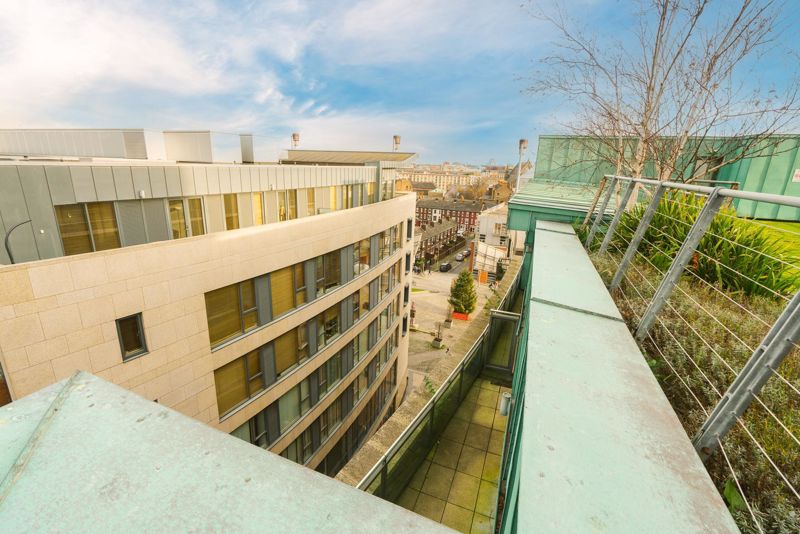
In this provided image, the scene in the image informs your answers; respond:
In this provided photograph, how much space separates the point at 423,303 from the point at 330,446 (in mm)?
28699

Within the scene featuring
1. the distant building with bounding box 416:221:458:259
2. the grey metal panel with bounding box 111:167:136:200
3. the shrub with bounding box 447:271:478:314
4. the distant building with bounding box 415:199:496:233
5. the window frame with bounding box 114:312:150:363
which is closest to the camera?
the grey metal panel with bounding box 111:167:136:200

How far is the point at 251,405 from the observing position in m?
11.2

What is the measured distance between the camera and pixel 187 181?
8594 millimetres

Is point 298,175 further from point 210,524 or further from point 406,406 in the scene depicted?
point 210,524

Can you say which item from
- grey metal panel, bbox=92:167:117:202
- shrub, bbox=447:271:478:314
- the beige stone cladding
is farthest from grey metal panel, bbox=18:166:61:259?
shrub, bbox=447:271:478:314

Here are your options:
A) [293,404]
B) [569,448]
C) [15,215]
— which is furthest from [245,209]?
[569,448]

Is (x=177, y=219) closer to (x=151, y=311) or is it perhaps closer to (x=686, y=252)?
(x=151, y=311)

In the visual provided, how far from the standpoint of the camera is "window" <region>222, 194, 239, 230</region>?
971 cm

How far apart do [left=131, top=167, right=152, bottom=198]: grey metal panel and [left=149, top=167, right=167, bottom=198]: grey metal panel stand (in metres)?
0.08

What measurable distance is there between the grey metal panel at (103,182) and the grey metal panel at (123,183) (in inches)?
3.6

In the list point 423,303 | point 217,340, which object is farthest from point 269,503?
point 423,303

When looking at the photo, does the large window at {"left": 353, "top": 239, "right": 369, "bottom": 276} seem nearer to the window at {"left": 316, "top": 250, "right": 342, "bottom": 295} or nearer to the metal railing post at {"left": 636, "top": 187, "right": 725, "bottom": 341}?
the window at {"left": 316, "top": 250, "right": 342, "bottom": 295}

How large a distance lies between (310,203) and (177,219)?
475 centimetres

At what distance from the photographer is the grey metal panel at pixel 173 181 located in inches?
323
